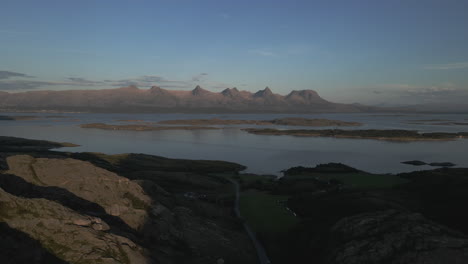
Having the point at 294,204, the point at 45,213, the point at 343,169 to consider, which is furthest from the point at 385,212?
the point at 343,169

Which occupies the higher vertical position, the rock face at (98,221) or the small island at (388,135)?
the rock face at (98,221)

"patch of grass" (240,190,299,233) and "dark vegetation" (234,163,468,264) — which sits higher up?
"dark vegetation" (234,163,468,264)

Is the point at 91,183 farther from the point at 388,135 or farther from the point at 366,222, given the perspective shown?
the point at 388,135

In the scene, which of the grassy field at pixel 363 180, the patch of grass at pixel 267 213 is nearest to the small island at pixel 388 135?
the grassy field at pixel 363 180

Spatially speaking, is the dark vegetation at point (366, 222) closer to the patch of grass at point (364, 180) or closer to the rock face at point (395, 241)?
the rock face at point (395, 241)

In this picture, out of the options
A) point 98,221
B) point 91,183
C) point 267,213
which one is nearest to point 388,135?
point 267,213

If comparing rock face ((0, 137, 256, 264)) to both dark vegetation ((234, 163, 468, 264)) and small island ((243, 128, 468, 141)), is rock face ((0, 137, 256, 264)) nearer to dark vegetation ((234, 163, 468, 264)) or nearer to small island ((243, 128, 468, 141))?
dark vegetation ((234, 163, 468, 264))

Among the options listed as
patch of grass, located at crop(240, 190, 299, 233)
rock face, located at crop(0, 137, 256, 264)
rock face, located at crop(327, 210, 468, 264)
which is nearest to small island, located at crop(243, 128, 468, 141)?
patch of grass, located at crop(240, 190, 299, 233)

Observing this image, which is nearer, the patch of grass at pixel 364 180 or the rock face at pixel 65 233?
the rock face at pixel 65 233
